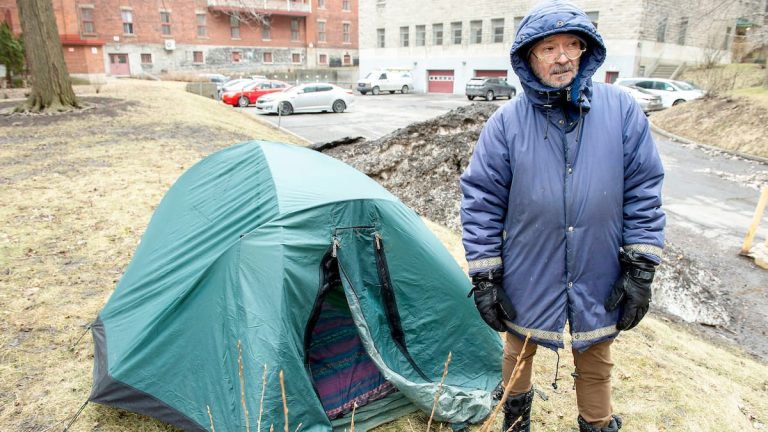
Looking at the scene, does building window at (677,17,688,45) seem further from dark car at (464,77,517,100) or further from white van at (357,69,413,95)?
white van at (357,69,413,95)

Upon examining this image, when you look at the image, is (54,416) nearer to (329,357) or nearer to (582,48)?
(329,357)

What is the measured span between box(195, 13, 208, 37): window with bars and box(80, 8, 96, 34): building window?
772 centimetres

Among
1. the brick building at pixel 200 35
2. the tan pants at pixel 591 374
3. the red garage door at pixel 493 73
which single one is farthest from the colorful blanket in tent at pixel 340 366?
the red garage door at pixel 493 73

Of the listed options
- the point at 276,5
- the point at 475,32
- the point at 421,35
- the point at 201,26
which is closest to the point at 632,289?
the point at 475,32

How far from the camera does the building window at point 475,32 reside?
37188 mm

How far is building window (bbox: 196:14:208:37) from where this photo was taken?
41.3m

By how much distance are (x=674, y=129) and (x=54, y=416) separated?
19194 mm

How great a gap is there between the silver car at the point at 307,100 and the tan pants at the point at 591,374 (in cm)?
2048

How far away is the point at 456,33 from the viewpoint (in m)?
38.7

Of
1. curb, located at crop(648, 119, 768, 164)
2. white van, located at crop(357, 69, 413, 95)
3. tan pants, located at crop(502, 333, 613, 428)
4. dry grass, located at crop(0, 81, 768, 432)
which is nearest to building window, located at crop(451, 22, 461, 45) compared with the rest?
white van, located at crop(357, 69, 413, 95)

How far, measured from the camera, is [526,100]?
2.34 metres

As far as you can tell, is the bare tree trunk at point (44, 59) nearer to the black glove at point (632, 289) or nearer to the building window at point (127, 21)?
the black glove at point (632, 289)

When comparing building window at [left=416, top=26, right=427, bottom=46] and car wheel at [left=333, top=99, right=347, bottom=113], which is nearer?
car wheel at [left=333, top=99, right=347, bottom=113]

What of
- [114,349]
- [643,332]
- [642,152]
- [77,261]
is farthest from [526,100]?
[77,261]
